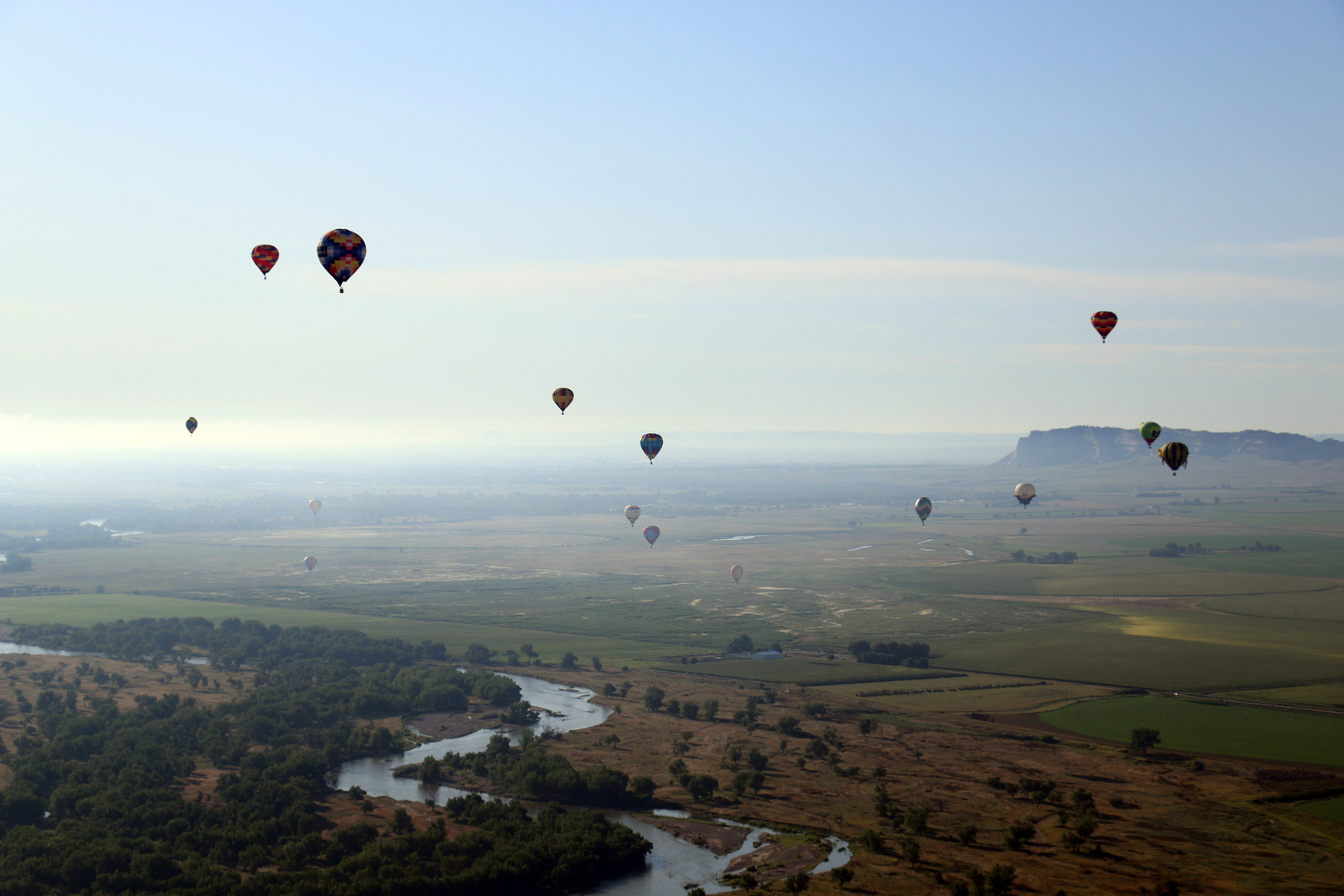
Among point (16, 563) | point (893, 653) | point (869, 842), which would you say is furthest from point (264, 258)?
point (16, 563)

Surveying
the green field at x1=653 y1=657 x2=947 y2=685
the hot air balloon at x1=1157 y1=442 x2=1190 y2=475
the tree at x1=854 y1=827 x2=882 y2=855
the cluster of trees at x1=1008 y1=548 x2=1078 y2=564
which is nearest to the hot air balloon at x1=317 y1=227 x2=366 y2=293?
the tree at x1=854 y1=827 x2=882 y2=855

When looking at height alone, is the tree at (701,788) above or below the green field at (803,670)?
below

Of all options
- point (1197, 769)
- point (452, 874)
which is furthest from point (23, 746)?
point (1197, 769)

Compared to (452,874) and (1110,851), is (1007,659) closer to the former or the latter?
(1110,851)

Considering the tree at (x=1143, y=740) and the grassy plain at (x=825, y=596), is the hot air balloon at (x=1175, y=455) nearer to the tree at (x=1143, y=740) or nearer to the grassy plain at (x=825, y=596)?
the grassy plain at (x=825, y=596)

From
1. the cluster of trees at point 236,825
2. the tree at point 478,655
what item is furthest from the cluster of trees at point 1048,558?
the cluster of trees at point 236,825

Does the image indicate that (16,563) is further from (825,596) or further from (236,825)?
(236,825)

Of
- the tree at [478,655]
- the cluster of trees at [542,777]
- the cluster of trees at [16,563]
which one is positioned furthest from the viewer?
the cluster of trees at [16,563]

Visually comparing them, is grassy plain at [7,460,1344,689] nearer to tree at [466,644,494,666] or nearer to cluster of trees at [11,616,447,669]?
tree at [466,644,494,666]
